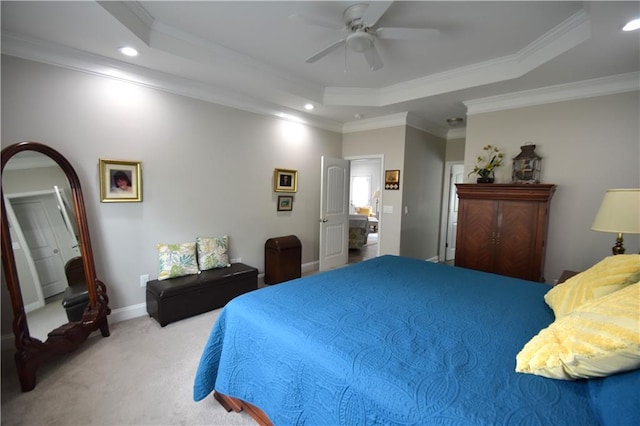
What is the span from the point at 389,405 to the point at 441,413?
0.56ft

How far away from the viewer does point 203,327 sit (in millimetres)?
2877

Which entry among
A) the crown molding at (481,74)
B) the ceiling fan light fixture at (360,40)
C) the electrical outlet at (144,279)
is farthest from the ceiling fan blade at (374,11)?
the electrical outlet at (144,279)

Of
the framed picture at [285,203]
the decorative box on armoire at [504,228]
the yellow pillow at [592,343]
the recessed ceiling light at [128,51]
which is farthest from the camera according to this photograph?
Answer: the framed picture at [285,203]

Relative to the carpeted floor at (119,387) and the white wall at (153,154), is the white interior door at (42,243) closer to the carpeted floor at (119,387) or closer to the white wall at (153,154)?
the white wall at (153,154)

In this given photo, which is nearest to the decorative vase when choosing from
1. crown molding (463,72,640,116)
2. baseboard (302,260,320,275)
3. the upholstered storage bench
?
crown molding (463,72,640,116)

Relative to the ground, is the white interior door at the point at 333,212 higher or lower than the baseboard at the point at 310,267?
higher

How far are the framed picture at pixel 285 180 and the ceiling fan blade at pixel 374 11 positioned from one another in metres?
2.52

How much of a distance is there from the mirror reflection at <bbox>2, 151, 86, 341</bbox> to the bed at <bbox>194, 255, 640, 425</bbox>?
1542 mm

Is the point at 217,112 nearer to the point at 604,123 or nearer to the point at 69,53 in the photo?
the point at 69,53

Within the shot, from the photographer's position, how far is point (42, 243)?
230cm

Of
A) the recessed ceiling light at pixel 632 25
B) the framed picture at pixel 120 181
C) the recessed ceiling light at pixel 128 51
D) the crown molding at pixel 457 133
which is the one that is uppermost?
the recessed ceiling light at pixel 632 25

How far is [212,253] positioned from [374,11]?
116 inches

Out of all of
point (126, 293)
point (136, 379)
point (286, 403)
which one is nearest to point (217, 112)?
point (126, 293)

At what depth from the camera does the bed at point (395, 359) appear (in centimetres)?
94
